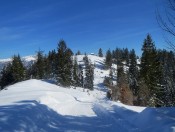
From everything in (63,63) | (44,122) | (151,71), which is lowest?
(44,122)

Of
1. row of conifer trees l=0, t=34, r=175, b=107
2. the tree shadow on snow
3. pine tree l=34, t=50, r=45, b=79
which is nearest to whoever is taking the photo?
the tree shadow on snow

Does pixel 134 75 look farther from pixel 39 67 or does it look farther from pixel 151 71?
pixel 151 71

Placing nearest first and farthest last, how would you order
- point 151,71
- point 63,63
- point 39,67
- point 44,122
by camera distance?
point 44,122 → point 151,71 → point 63,63 → point 39,67

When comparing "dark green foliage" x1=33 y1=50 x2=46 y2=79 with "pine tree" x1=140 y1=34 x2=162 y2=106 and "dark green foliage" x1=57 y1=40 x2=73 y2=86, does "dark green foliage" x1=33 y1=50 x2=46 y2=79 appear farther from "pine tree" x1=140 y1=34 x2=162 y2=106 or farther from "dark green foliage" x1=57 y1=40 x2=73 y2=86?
"pine tree" x1=140 y1=34 x2=162 y2=106

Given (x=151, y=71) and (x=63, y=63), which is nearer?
(x=151, y=71)

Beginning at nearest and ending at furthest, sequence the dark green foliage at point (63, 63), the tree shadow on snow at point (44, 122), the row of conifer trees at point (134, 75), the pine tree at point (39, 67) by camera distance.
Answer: the tree shadow on snow at point (44, 122), the row of conifer trees at point (134, 75), the dark green foliage at point (63, 63), the pine tree at point (39, 67)

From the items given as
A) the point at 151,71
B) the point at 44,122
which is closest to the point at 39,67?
the point at 151,71

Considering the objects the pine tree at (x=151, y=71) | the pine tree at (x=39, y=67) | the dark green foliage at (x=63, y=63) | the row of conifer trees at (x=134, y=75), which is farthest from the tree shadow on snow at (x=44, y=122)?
the pine tree at (x=39, y=67)

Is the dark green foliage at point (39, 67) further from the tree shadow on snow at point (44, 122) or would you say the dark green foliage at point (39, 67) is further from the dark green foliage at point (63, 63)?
the tree shadow on snow at point (44, 122)

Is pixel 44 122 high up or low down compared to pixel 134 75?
down

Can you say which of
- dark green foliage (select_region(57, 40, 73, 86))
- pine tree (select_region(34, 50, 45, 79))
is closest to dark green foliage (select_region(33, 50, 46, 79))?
pine tree (select_region(34, 50, 45, 79))

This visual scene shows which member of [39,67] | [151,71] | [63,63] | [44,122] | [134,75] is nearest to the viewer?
[44,122]

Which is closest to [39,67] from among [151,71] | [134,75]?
[134,75]

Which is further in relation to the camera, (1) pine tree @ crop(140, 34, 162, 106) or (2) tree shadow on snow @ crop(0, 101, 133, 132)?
(1) pine tree @ crop(140, 34, 162, 106)
